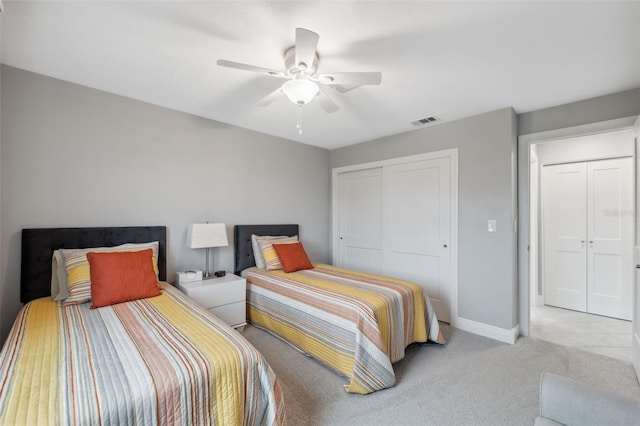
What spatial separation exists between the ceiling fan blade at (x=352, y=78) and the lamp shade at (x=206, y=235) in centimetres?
188

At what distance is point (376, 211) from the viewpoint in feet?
12.7

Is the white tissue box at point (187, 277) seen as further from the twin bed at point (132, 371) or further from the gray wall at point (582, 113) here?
the gray wall at point (582, 113)

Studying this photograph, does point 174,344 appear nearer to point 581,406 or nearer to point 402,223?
point 581,406

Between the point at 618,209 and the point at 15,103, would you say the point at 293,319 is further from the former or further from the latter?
the point at 618,209

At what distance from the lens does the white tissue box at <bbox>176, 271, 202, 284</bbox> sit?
2.66 metres

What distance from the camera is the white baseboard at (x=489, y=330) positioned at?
2.68m

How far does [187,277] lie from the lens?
267 centimetres

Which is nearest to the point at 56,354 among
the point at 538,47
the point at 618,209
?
the point at 538,47

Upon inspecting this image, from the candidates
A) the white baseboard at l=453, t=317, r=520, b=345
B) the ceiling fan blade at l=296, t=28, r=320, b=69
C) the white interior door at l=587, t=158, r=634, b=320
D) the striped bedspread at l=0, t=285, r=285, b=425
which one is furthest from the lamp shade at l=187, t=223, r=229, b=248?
the white interior door at l=587, t=158, r=634, b=320

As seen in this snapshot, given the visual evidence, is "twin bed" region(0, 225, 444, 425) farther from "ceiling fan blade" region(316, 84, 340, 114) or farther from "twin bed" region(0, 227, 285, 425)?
"ceiling fan blade" region(316, 84, 340, 114)

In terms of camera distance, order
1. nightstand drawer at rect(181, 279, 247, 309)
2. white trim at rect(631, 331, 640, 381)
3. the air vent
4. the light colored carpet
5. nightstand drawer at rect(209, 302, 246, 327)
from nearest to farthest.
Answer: the light colored carpet < white trim at rect(631, 331, 640, 381) < nightstand drawer at rect(181, 279, 247, 309) < nightstand drawer at rect(209, 302, 246, 327) < the air vent

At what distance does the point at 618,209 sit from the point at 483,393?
296cm

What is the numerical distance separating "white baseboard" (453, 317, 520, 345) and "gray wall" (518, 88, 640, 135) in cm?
202

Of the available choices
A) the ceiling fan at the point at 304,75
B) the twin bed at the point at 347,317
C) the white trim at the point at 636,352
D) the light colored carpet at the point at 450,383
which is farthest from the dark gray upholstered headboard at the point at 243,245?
the white trim at the point at 636,352
